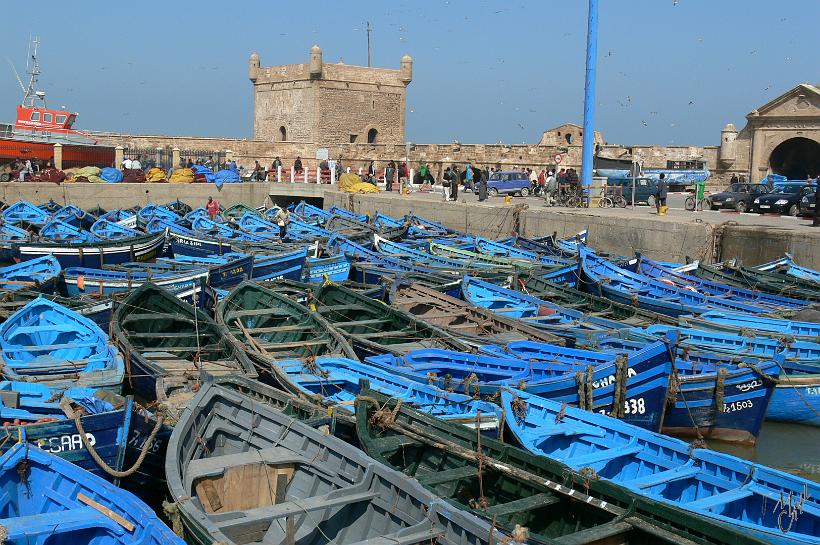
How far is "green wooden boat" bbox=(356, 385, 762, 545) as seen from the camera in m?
6.48

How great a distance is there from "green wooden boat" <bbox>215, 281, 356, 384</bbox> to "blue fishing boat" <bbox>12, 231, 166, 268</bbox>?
7538 mm

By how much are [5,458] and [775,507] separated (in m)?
6.57

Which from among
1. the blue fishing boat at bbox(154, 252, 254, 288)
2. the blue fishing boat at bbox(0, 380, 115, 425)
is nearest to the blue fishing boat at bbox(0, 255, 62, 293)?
the blue fishing boat at bbox(154, 252, 254, 288)

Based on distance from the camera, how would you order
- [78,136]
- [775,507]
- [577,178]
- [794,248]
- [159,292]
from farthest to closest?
[78,136] → [577,178] → [794,248] → [159,292] → [775,507]

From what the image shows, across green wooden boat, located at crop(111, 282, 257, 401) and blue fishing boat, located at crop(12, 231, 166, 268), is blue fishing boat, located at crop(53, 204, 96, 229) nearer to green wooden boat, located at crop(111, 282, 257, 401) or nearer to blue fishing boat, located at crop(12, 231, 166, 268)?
blue fishing boat, located at crop(12, 231, 166, 268)

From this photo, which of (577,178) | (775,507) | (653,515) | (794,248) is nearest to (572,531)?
(653,515)

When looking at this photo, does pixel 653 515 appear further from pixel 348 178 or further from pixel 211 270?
pixel 348 178

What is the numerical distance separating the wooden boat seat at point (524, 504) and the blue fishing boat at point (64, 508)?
2.45m

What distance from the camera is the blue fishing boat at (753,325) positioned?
14.5m

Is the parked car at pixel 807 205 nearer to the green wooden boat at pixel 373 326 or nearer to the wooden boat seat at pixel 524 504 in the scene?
the green wooden boat at pixel 373 326

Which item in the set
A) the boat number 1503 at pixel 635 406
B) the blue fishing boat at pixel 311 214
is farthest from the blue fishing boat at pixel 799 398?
the blue fishing boat at pixel 311 214

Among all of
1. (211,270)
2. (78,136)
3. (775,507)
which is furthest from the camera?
(78,136)

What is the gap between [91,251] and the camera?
20484 millimetres

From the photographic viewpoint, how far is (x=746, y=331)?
1445cm
